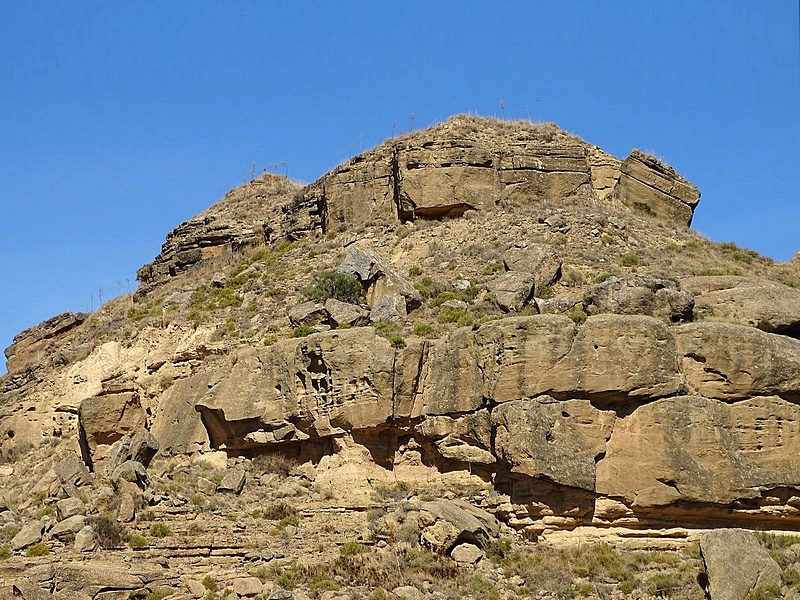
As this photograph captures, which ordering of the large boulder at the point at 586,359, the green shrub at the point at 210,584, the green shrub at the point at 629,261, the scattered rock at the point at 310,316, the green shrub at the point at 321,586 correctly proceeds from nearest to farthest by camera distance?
the green shrub at the point at 321,586 < the green shrub at the point at 210,584 < the large boulder at the point at 586,359 < the scattered rock at the point at 310,316 < the green shrub at the point at 629,261

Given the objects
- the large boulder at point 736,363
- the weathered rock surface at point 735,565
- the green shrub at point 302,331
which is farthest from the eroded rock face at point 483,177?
the weathered rock surface at point 735,565

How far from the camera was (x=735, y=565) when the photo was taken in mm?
22750

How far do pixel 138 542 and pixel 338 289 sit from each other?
11.0 m

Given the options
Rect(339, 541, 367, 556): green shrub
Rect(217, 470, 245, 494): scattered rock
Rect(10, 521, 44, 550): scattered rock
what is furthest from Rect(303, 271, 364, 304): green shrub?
Rect(10, 521, 44, 550): scattered rock

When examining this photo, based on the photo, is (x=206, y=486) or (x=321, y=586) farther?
(x=206, y=486)

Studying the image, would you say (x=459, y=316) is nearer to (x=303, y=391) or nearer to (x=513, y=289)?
(x=513, y=289)

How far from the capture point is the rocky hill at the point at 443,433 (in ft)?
80.8

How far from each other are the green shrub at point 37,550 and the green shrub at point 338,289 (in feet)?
37.5

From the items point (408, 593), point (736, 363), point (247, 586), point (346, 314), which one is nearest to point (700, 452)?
point (736, 363)

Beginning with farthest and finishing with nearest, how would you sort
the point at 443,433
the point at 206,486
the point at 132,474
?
1. the point at 206,486
2. the point at 132,474
3. the point at 443,433

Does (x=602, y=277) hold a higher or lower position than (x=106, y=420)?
higher

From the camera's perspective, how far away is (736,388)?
26016 mm

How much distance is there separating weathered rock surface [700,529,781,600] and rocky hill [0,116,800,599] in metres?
0.06

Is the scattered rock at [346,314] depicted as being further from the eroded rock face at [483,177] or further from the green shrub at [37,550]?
the green shrub at [37,550]
